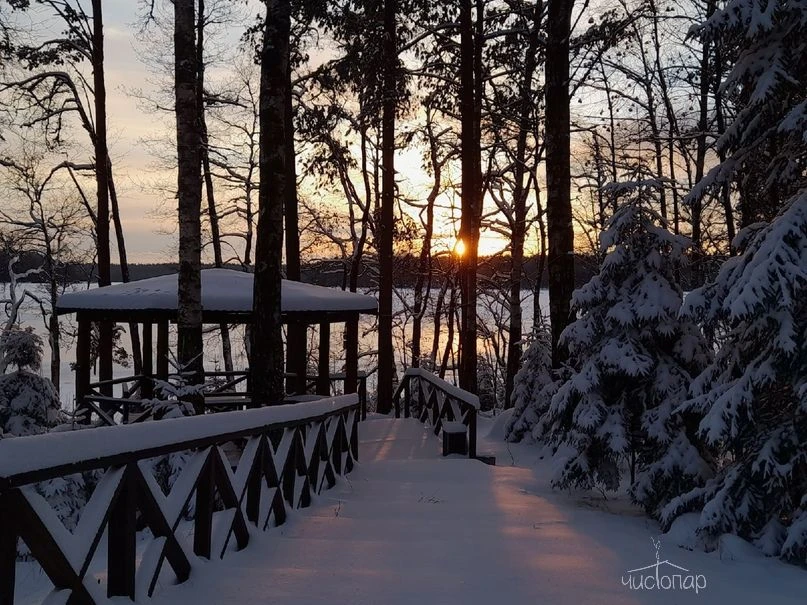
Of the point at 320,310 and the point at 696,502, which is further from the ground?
the point at 320,310

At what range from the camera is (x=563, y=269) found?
10.6m

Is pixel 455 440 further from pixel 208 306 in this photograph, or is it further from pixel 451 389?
pixel 208 306

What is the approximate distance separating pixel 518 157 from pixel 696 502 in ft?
65.7

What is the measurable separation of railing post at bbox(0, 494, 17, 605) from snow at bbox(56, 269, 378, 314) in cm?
922

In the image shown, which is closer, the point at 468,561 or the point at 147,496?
the point at 147,496

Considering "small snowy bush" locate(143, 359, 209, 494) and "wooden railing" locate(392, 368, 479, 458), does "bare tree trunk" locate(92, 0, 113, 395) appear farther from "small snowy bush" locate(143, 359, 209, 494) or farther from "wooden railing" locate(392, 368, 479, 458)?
"small snowy bush" locate(143, 359, 209, 494)

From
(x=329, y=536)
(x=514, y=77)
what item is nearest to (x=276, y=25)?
(x=329, y=536)

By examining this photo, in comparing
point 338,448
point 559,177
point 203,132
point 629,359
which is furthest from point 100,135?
point 629,359

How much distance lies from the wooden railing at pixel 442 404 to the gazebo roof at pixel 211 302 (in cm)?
216

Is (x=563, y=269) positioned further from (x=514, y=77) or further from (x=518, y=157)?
(x=518, y=157)

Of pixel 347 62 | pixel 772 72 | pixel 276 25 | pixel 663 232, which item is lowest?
pixel 663 232

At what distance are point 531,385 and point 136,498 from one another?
1127 cm

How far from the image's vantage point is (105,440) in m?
3.16

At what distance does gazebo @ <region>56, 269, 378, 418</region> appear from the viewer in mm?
11688
